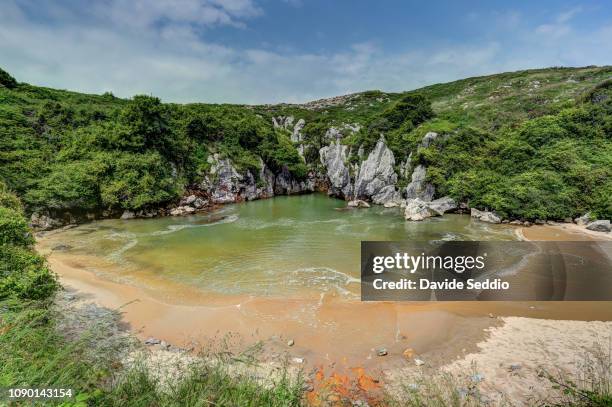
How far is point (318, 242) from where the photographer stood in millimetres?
20625

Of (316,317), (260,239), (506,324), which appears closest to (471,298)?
(506,324)

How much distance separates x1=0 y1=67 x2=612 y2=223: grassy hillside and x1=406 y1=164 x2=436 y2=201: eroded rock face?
88cm

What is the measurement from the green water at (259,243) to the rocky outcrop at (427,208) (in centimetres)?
100

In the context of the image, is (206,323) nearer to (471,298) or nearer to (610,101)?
(471,298)

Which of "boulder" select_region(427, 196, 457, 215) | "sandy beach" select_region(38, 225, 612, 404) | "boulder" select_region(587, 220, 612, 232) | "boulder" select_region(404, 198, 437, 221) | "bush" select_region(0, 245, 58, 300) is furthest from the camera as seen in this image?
"boulder" select_region(427, 196, 457, 215)

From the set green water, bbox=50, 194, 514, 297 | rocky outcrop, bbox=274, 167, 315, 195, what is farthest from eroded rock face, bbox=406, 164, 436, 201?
rocky outcrop, bbox=274, 167, 315, 195

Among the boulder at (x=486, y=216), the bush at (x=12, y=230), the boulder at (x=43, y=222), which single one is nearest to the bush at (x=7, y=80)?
the boulder at (x=43, y=222)

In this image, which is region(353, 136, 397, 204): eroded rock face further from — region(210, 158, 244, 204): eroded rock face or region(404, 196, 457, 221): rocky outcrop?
region(210, 158, 244, 204): eroded rock face

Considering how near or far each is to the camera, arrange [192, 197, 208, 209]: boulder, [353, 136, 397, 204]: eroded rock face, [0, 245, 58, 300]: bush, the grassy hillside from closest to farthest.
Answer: [0, 245, 58, 300]: bush < the grassy hillside < [192, 197, 208, 209]: boulder < [353, 136, 397, 204]: eroded rock face

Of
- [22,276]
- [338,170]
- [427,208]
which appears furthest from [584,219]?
[22,276]

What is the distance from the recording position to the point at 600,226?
2125cm

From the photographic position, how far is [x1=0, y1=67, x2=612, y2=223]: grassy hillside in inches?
1000

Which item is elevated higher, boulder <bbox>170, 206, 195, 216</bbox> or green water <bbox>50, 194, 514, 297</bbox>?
boulder <bbox>170, 206, 195, 216</bbox>

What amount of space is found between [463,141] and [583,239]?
17.7 m
